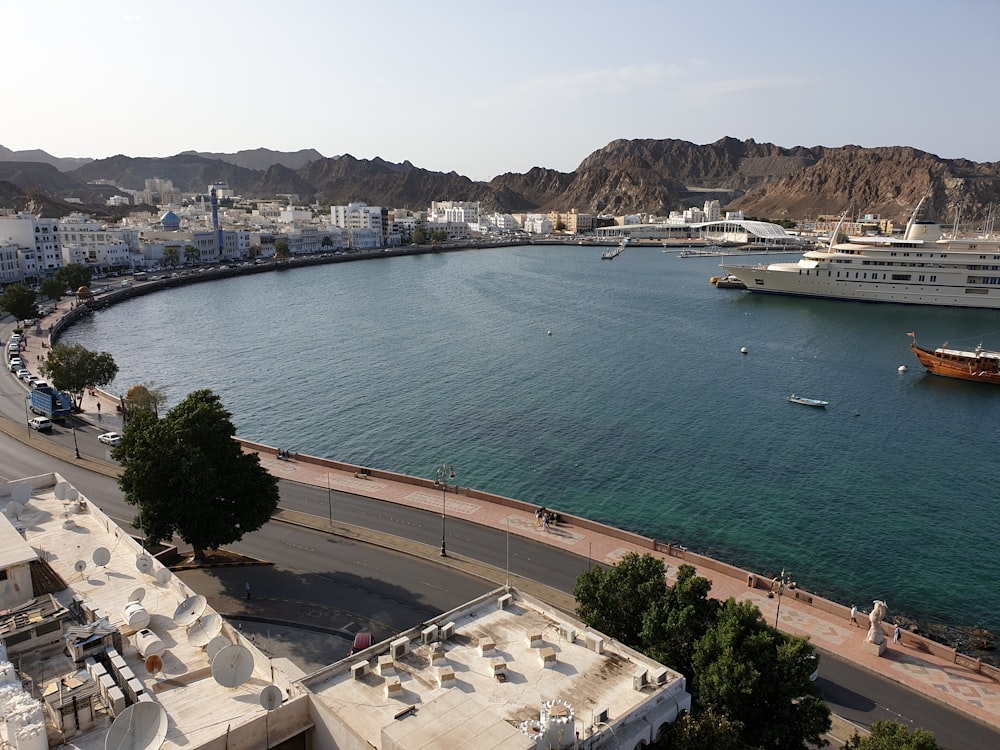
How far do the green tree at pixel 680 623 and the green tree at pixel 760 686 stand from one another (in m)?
0.93

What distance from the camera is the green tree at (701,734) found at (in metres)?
13.7

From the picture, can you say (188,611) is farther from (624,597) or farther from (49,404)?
(49,404)

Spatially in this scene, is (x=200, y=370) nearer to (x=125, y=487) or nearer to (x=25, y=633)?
(x=125, y=487)

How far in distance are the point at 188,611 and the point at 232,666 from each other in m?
3.31

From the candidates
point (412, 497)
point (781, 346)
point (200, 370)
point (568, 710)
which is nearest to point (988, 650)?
point (568, 710)

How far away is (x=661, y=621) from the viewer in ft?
57.9

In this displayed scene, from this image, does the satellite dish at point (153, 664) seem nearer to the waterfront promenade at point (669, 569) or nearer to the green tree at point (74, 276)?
the waterfront promenade at point (669, 569)

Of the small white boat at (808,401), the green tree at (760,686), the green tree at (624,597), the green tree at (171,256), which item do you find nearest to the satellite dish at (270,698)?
the green tree at (624,597)

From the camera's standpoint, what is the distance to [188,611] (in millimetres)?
16125

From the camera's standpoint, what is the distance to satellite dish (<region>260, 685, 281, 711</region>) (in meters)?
12.9

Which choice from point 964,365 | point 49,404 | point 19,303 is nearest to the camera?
point 49,404

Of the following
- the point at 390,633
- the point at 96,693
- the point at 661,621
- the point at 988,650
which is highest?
the point at 96,693

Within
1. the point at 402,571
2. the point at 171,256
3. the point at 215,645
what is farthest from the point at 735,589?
the point at 171,256

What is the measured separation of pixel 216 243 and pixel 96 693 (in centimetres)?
14657
